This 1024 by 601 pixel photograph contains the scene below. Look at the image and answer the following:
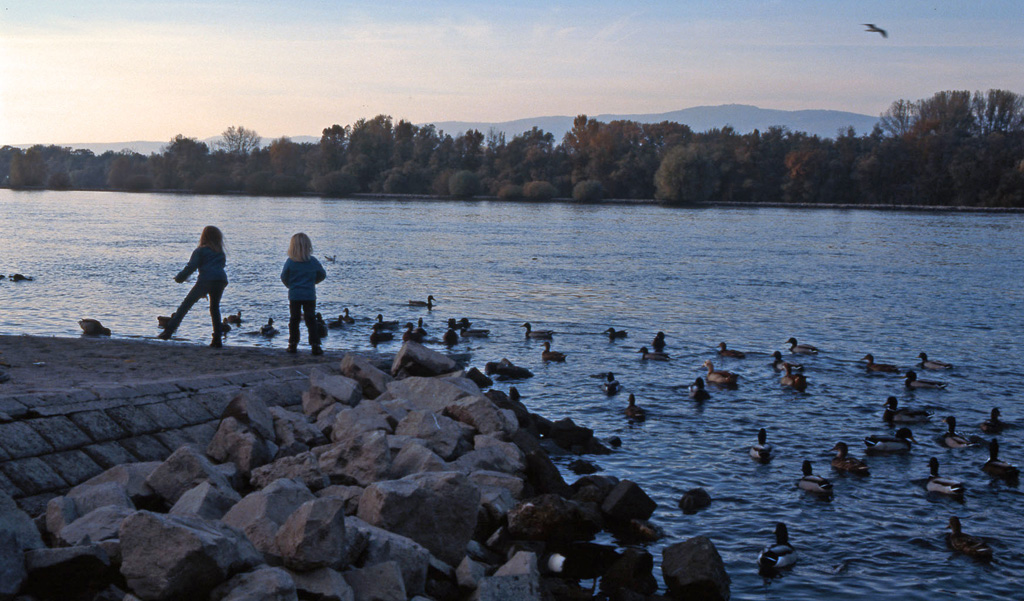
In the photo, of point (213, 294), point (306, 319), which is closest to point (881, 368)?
point (306, 319)

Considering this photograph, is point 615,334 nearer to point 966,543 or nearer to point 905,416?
point 905,416

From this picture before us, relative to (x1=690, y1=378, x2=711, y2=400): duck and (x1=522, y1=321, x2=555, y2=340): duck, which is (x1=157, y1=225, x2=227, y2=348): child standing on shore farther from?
(x1=522, y1=321, x2=555, y2=340): duck

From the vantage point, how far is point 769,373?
59.1ft

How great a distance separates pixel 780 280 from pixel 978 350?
1520 centimetres

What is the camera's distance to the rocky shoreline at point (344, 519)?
572cm

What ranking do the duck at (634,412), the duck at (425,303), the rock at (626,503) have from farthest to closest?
the duck at (425,303)
the duck at (634,412)
the rock at (626,503)

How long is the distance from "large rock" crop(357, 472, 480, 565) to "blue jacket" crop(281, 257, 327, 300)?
6.31m

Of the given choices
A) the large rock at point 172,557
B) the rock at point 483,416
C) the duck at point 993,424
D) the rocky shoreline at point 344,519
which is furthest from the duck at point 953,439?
the large rock at point 172,557

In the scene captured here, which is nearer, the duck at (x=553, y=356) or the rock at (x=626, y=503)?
the rock at (x=626, y=503)

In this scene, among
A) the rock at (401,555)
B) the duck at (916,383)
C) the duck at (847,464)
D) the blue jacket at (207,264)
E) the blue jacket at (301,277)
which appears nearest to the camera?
the rock at (401,555)

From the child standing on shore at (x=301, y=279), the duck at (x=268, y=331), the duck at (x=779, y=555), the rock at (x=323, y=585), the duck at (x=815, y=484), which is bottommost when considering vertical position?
the duck at (x=779, y=555)

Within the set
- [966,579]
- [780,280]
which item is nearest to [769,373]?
[966,579]

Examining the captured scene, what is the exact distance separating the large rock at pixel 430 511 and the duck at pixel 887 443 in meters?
7.18

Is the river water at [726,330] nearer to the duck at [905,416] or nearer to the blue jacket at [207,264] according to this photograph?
the duck at [905,416]
